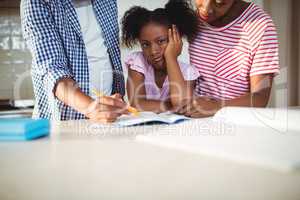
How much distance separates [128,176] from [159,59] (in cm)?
114

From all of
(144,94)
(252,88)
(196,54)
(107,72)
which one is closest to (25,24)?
(107,72)

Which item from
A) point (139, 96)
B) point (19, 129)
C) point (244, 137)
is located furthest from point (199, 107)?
point (19, 129)

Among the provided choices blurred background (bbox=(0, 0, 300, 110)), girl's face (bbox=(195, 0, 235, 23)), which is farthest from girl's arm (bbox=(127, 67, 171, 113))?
blurred background (bbox=(0, 0, 300, 110))

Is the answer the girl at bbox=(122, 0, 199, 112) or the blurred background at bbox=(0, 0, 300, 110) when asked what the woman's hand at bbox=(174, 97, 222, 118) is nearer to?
the girl at bbox=(122, 0, 199, 112)

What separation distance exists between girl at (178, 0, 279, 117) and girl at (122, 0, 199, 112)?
0.19 ft

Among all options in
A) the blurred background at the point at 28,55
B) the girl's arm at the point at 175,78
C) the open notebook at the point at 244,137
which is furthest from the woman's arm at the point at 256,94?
the blurred background at the point at 28,55

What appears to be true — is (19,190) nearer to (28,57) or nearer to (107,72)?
(107,72)

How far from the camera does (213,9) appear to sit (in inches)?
59.2

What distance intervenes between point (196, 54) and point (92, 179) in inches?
48.1

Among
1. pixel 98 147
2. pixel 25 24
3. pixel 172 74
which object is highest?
pixel 25 24

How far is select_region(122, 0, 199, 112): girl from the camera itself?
148cm

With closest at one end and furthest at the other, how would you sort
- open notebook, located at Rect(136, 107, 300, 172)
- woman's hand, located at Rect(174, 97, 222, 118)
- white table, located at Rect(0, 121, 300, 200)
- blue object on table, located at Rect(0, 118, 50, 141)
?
white table, located at Rect(0, 121, 300, 200), open notebook, located at Rect(136, 107, 300, 172), blue object on table, located at Rect(0, 118, 50, 141), woman's hand, located at Rect(174, 97, 222, 118)

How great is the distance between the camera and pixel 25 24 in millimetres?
1100

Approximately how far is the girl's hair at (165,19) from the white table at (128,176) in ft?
3.35
